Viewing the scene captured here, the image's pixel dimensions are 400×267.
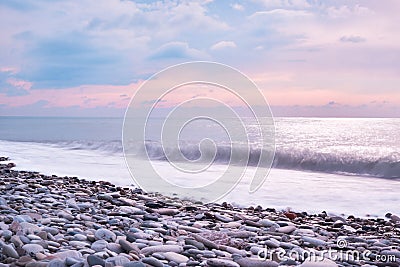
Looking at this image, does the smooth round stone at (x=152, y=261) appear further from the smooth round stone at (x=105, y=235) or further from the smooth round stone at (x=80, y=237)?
the smooth round stone at (x=80, y=237)

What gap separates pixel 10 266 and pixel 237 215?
2691mm

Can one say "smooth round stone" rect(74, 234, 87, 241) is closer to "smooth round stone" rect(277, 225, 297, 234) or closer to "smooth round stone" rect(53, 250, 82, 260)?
"smooth round stone" rect(53, 250, 82, 260)

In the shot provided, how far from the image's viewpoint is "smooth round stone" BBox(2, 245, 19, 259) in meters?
2.71

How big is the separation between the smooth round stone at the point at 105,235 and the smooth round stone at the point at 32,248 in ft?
1.63

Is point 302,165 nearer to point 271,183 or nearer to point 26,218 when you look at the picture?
point 271,183

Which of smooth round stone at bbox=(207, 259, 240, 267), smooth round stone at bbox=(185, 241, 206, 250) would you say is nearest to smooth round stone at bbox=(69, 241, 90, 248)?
smooth round stone at bbox=(185, 241, 206, 250)

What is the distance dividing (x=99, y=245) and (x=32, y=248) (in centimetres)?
45

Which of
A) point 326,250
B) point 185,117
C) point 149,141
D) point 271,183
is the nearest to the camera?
point 326,250

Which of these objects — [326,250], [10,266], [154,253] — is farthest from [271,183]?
[10,266]

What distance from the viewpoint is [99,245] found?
301 cm

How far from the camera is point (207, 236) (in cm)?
341

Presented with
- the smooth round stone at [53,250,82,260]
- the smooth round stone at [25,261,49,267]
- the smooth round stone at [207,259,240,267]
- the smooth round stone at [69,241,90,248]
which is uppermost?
the smooth round stone at [207,259,240,267]

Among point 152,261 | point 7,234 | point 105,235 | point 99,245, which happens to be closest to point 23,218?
point 7,234

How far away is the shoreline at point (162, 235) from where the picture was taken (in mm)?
2771
